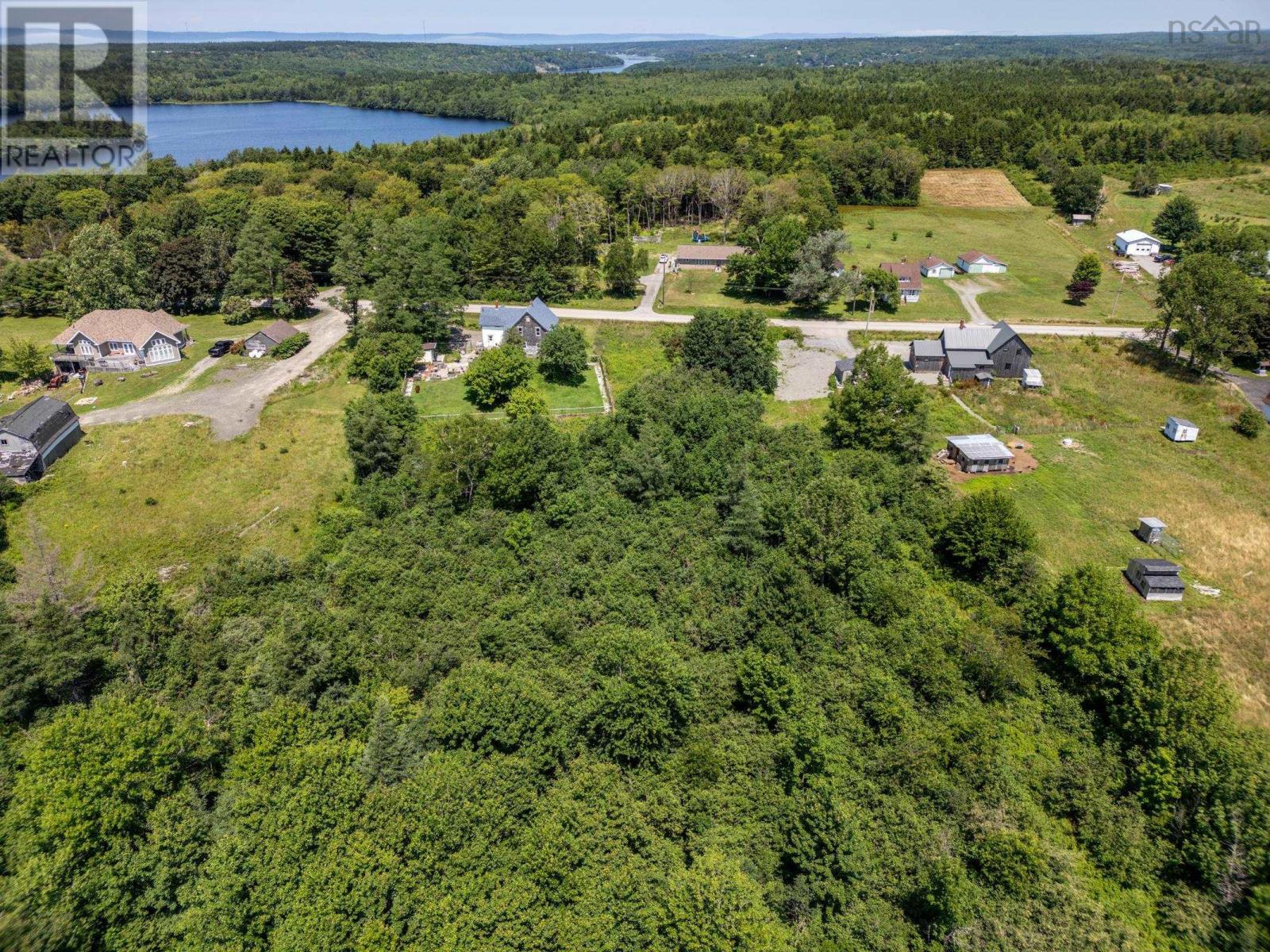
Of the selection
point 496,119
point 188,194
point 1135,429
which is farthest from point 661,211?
point 496,119

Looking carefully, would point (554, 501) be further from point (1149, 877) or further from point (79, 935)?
point (1149, 877)

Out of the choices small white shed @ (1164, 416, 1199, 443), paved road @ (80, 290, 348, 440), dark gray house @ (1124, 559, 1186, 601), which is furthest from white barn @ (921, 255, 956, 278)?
paved road @ (80, 290, 348, 440)

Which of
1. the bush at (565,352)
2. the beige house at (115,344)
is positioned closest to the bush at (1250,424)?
the bush at (565,352)

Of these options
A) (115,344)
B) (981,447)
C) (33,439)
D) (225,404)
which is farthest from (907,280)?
(33,439)

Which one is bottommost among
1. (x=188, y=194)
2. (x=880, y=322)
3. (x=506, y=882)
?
(x=506, y=882)

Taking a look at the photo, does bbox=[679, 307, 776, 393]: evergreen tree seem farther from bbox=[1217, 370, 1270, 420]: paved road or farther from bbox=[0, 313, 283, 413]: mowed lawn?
bbox=[0, 313, 283, 413]: mowed lawn

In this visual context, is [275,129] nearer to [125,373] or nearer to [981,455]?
[125,373]
